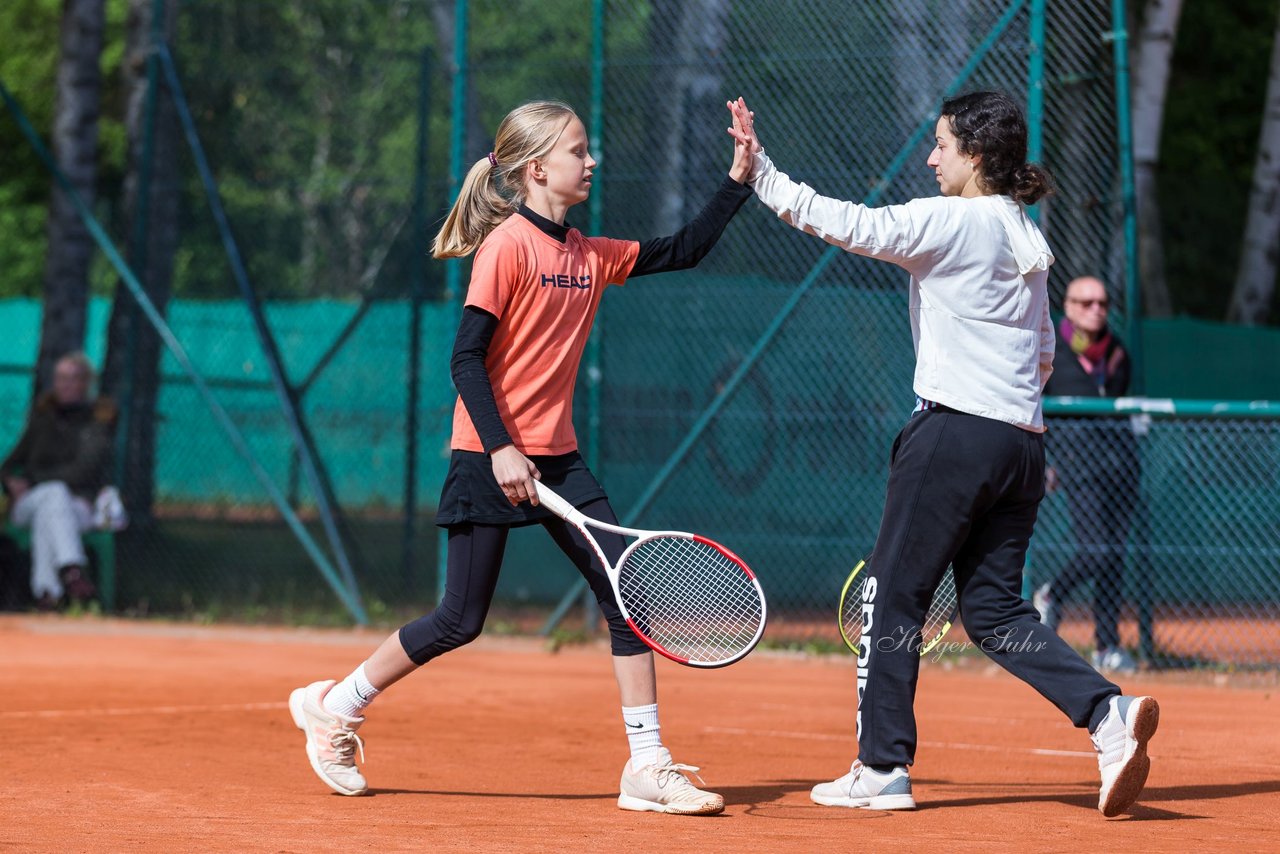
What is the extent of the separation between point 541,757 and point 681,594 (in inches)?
56.8

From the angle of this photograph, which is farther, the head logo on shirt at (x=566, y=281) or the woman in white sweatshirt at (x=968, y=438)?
the head logo on shirt at (x=566, y=281)

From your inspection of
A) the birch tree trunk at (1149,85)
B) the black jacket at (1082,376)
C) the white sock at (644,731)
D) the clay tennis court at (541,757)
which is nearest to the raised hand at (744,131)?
the white sock at (644,731)

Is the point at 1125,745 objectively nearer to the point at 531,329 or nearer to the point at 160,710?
the point at 531,329

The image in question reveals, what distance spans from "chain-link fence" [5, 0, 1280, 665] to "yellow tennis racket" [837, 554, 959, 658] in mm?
3432

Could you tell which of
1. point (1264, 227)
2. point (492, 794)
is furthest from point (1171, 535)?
point (1264, 227)

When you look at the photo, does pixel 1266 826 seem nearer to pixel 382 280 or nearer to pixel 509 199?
pixel 509 199

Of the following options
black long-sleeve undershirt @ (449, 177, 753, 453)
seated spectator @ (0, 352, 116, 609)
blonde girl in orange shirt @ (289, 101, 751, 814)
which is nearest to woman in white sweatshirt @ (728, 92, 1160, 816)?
black long-sleeve undershirt @ (449, 177, 753, 453)

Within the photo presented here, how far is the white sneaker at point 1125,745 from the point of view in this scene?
15.9 ft

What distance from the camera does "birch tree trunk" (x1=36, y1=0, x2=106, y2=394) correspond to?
40.5 ft

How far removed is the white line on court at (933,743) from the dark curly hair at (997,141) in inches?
95.0

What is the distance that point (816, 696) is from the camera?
8.24 meters

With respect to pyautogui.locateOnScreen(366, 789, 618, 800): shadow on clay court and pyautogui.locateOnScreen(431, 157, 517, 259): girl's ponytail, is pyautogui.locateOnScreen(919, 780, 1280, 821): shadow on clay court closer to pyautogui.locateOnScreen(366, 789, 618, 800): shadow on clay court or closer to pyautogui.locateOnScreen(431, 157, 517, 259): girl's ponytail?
pyautogui.locateOnScreen(366, 789, 618, 800): shadow on clay court

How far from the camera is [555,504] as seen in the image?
5.05 metres

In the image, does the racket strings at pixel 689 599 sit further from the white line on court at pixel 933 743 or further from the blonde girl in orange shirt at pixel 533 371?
the white line on court at pixel 933 743
